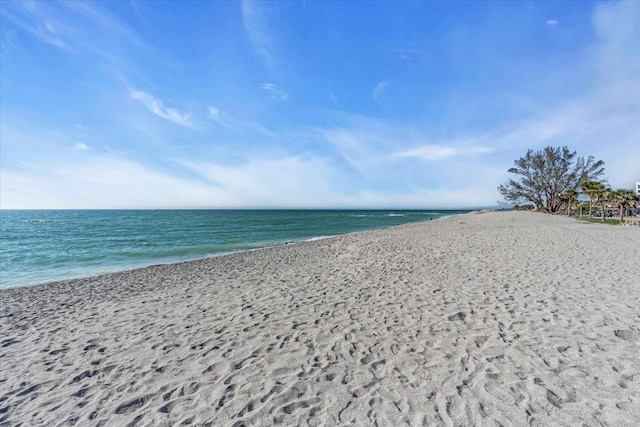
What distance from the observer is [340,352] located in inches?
176

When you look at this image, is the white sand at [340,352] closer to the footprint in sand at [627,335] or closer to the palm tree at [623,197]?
the footprint in sand at [627,335]

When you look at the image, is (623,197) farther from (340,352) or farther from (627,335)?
(340,352)

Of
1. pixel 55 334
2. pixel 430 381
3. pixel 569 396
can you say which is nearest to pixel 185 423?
pixel 430 381

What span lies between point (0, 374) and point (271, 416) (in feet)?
14.1

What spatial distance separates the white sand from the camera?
3271 mm

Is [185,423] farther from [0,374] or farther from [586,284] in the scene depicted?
[586,284]

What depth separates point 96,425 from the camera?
3197 millimetres

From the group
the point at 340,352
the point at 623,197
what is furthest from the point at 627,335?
the point at 623,197

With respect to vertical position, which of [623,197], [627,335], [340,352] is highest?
[623,197]

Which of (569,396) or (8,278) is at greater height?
(569,396)

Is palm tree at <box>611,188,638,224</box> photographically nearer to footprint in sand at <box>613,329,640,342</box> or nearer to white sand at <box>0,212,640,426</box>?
white sand at <box>0,212,640,426</box>

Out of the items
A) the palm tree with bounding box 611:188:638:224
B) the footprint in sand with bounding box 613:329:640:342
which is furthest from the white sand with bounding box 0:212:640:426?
the palm tree with bounding box 611:188:638:224

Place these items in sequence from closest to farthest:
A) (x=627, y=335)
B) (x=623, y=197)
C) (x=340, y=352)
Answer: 1. (x=340, y=352)
2. (x=627, y=335)
3. (x=623, y=197)

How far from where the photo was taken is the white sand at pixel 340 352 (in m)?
3.27
